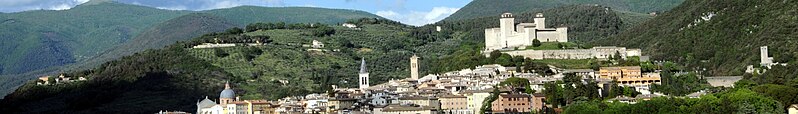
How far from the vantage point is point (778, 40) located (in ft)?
278

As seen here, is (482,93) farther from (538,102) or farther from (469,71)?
(469,71)

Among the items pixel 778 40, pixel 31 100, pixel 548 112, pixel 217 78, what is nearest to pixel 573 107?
pixel 548 112

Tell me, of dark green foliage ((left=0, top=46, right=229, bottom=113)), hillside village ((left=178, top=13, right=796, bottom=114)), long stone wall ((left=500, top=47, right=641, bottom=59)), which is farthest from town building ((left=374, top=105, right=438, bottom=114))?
dark green foliage ((left=0, top=46, right=229, bottom=113))

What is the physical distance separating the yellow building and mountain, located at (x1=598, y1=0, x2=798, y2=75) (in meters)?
8.05

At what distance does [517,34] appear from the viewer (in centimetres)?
8350

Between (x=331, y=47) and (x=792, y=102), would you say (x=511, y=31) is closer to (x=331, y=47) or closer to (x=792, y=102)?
(x=792, y=102)

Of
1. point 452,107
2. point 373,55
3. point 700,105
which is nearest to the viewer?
point 700,105

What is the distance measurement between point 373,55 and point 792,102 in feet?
184

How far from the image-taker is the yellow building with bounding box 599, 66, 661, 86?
71875mm

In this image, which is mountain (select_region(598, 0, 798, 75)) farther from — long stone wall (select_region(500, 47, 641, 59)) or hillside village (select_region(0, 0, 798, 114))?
long stone wall (select_region(500, 47, 641, 59))

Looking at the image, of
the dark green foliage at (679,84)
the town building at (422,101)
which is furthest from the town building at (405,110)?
the dark green foliage at (679,84)

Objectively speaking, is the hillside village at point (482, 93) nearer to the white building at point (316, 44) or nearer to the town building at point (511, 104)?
the town building at point (511, 104)

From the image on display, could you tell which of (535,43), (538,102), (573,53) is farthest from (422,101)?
(573,53)

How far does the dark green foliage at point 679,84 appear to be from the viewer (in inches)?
2704
